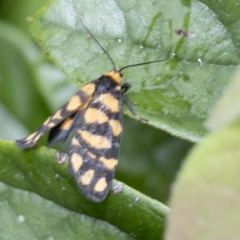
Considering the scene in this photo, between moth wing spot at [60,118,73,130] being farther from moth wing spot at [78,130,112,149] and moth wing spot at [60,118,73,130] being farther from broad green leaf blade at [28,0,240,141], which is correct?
broad green leaf blade at [28,0,240,141]

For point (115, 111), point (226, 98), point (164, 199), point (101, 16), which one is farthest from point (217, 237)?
point (164, 199)

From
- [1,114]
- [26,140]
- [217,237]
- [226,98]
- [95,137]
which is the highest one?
[226,98]

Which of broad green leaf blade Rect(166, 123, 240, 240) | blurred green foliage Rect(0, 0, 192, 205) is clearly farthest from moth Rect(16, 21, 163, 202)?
broad green leaf blade Rect(166, 123, 240, 240)

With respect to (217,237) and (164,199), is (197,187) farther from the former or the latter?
(164,199)

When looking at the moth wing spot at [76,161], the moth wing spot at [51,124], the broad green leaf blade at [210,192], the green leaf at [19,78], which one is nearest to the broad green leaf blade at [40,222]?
the moth wing spot at [76,161]

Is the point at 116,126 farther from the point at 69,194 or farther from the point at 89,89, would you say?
the point at 69,194
